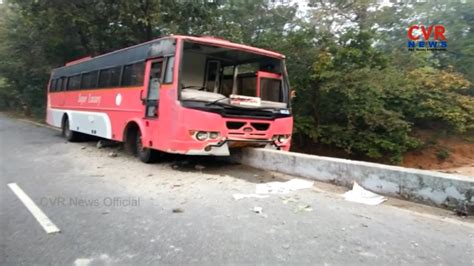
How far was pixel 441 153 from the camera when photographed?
14023 millimetres

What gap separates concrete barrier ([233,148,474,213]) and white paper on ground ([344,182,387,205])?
0.12m

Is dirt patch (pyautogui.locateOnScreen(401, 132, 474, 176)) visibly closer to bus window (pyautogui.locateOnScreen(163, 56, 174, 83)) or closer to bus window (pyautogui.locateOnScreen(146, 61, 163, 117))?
bus window (pyautogui.locateOnScreen(146, 61, 163, 117))

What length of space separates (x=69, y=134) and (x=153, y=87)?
6.80 m

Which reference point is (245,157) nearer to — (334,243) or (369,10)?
(334,243)

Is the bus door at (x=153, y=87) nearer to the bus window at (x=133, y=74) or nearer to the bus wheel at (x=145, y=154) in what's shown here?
the bus window at (x=133, y=74)

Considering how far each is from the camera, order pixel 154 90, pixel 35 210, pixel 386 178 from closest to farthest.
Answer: pixel 35 210 → pixel 386 178 → pixel 154 90

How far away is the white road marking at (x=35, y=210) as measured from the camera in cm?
420

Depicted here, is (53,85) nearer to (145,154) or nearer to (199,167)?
(145,154)

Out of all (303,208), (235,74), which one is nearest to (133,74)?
(235,74)

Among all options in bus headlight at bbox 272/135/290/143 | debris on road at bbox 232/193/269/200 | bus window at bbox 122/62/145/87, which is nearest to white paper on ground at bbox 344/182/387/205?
debris on road at bbox 232/193/269/200

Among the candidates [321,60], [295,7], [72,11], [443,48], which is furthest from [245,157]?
[295,7]

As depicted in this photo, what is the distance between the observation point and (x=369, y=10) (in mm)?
16844

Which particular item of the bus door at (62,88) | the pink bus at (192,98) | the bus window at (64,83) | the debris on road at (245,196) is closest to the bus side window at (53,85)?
the bus door at (62,88)

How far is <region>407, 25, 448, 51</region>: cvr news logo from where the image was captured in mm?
14422
